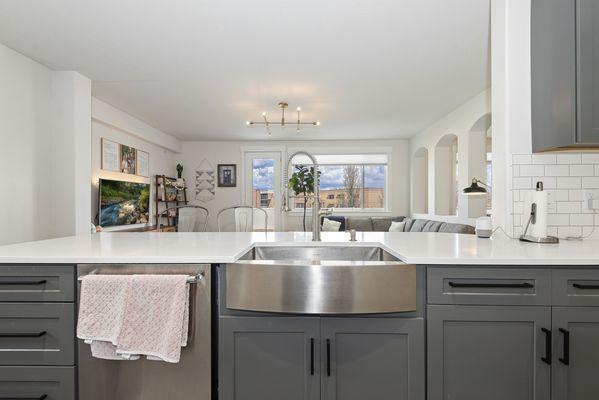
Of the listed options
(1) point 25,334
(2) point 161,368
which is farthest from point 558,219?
(1) point 25,334

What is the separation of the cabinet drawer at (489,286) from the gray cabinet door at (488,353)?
3cm

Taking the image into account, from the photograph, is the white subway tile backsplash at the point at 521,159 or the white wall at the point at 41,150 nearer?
the white subway tile backsplash at the point at 521,159

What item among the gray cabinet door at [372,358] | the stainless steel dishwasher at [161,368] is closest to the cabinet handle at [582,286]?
the gray cabinet door at [372,358]

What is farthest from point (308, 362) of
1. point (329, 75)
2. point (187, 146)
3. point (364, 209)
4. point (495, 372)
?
point (187, 146)

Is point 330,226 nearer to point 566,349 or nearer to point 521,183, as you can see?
point 521,183

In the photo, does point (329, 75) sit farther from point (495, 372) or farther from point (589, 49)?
point (495, 372)

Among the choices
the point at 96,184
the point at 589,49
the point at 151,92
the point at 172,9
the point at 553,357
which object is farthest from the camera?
the point at 96,184

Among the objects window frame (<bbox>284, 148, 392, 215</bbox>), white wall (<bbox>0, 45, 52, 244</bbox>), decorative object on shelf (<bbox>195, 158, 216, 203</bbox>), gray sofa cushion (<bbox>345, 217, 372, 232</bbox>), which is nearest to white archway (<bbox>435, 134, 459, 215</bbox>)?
gray sofa cushion (<bbox>345, 217, 372, 232</bbox>)

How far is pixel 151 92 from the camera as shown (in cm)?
417

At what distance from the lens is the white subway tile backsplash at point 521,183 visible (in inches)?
75.9

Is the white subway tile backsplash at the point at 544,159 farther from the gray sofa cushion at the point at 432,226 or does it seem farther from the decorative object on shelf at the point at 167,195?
the decorative object on shelf at the point at 167,195

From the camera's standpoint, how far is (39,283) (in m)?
1.37

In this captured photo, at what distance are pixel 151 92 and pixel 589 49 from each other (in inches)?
160

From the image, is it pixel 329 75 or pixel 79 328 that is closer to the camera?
pixel 79 328
